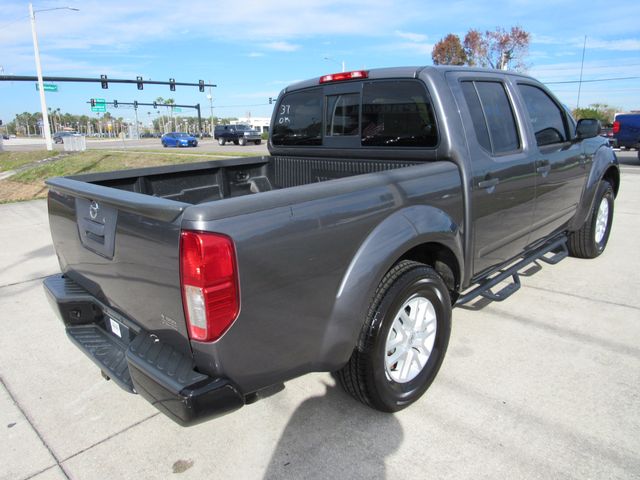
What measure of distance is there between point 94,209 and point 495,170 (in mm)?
2461

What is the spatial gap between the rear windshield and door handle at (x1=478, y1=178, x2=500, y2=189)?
40 centimetres

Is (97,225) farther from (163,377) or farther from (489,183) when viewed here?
(489,183)

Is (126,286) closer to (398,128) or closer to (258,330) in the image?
(258,330)

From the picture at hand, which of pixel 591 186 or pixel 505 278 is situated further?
pixel 591 186

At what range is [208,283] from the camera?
1.76 m

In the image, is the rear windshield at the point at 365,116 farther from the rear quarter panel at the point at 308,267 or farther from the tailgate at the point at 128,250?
the tailgate at the point at 128,250

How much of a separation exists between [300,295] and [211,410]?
575 millimetres

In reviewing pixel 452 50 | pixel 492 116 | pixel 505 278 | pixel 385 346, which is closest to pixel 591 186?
pixel 505 278

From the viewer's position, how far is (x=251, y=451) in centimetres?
239

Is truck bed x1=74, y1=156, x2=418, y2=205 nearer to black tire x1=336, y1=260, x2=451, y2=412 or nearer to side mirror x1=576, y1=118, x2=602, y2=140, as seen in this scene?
black tire x1=336, y1=260, x2=451, y2=412

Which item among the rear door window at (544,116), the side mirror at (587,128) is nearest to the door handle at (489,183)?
the rear door window at (544,116)

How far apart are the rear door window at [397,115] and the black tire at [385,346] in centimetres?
97

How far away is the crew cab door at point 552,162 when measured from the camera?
3750mm

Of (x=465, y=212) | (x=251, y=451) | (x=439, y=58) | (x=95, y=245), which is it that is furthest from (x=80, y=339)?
(x=439, y=58)
